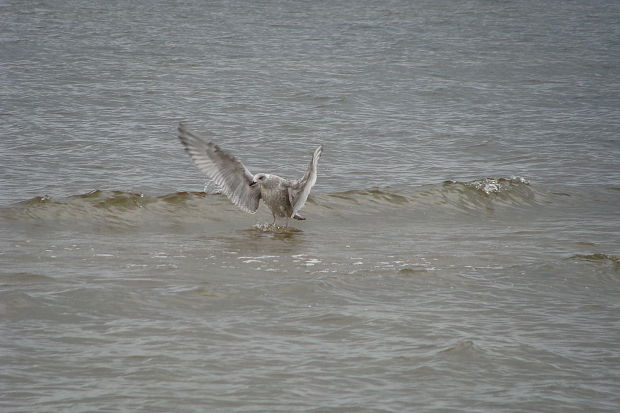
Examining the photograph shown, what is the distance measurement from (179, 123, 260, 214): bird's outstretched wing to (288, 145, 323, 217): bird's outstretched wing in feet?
1.46

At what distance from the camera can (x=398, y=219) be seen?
10.7m

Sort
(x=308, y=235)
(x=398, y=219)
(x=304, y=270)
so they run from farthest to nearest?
(x=398, y=219)
(x=308, y=235)
(x=304, y=270)

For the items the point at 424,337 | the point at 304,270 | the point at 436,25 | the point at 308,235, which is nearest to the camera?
the point at 424,337

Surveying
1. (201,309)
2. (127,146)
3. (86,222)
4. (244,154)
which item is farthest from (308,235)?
(127,146)

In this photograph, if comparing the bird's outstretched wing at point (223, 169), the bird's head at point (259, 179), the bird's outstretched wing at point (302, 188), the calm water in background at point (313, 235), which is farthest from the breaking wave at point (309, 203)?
the bird's outstretched wing at point (302, 188)

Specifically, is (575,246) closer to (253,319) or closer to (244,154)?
(253,319)

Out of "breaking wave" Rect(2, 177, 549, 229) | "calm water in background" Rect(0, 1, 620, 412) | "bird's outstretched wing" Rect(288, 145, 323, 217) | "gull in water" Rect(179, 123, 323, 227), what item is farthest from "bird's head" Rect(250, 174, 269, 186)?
"breaking wave" Rect(2, 177, 549, 229)

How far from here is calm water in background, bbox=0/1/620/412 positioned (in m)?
5.41

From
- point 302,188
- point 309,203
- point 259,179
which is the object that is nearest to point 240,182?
point 259,179

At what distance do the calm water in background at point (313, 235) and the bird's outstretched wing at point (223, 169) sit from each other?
40cm

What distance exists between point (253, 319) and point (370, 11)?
29045 mm

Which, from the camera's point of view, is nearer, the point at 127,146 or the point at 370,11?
the point at 127,146

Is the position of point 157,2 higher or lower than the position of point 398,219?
higher

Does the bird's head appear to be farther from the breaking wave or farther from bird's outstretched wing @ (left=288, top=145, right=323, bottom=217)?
the breaking wave
